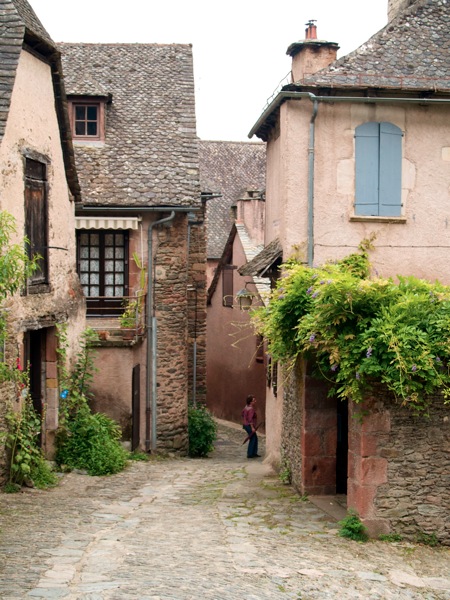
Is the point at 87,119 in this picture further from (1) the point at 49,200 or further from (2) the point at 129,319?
(1) the point at 49,200

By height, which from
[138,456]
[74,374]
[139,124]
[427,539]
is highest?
[139,124]

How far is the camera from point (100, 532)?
10234mm

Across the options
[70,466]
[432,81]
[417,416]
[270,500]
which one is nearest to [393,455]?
[417,416]

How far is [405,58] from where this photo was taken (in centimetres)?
1512

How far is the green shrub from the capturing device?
14609mm

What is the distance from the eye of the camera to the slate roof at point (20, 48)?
1202 cm

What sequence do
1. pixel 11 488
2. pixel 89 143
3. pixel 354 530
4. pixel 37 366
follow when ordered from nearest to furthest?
1. pixel 354 530
2. pixel 11 488
3. pixel 37 366
4. pixel 89 143

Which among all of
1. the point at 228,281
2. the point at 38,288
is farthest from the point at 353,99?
the point at 228,281

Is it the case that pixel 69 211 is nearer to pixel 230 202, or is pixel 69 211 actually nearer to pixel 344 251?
pixel 344 251

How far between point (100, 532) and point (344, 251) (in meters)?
6.76

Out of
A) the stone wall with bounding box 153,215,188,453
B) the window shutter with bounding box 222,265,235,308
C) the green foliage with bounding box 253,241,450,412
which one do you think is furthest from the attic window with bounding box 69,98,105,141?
the green foliage with bounding box 253,241,450,412

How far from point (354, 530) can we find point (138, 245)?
1013cm

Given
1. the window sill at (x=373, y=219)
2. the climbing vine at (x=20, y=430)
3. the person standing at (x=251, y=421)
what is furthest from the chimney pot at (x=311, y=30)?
the person standing at (x=251, y=421)

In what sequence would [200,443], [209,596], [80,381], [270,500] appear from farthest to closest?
[200,443]
[80,381]
[270,500]
[209,596]
